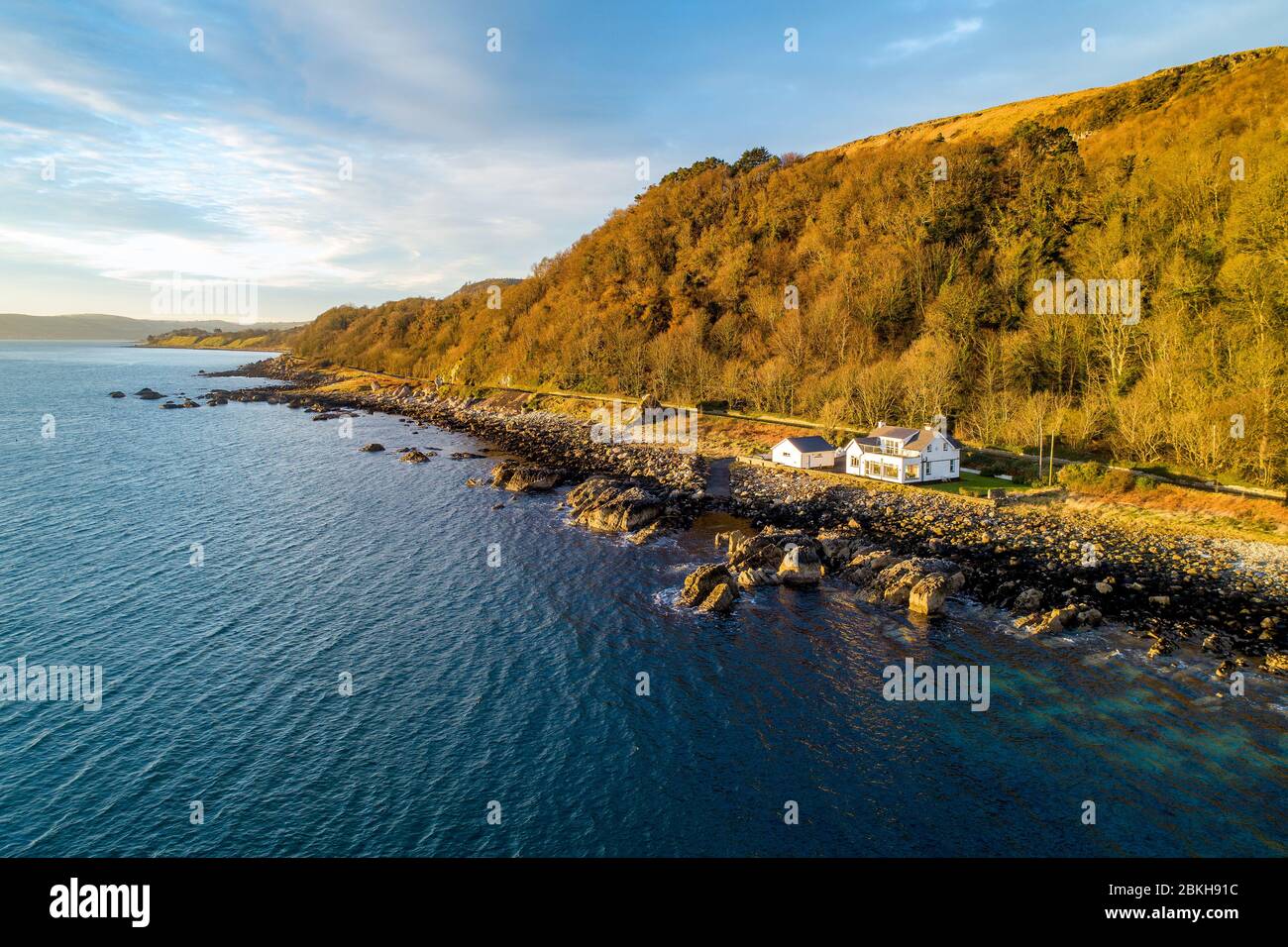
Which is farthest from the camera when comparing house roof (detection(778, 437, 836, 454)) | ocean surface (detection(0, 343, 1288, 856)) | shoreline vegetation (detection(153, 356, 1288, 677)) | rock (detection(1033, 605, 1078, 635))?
house roof (detection(778, 437, 836, 454))

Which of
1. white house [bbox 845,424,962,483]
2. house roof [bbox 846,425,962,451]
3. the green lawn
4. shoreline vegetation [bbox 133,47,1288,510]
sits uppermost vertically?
shoreline vegetation [bbox 133,47,1288,510]

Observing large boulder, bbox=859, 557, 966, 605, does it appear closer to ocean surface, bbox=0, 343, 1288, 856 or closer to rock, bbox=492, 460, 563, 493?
ocean surface, bbox=0, 343, 1288, 856

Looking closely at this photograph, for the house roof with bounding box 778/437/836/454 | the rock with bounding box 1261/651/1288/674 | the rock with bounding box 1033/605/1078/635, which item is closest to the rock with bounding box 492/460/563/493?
the house roof with bounding box 778/437/836/454

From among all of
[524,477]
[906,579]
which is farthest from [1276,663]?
[524,477]

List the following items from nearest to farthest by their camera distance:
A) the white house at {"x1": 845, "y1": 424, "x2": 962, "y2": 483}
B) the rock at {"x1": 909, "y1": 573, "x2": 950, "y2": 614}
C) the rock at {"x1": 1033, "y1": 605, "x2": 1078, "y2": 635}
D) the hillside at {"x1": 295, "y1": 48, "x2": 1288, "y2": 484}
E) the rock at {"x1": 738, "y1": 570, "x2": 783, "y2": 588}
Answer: the rock at {"x1": 1033, "y1": 605, "x2": 1078, "y2": 635}, the rock at {"x1": 909, "y1": 573, "x2": 950, "y2": 614}, the rock at {"x1": 738, "y1": 570, "x2": 783, "y2": 588}, the hillside at {"x1": 295, "y1": 48, "x2": 1288, "y2": 484}, the white house at {"x1": 845, "y1": 424, "x2": 962, "y2": 483}

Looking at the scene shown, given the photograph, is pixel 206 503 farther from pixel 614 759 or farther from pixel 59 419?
pixel 59 419

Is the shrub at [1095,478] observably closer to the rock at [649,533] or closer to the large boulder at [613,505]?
the rock at [649,533]

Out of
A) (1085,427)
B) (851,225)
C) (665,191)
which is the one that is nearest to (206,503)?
(1085,427)
